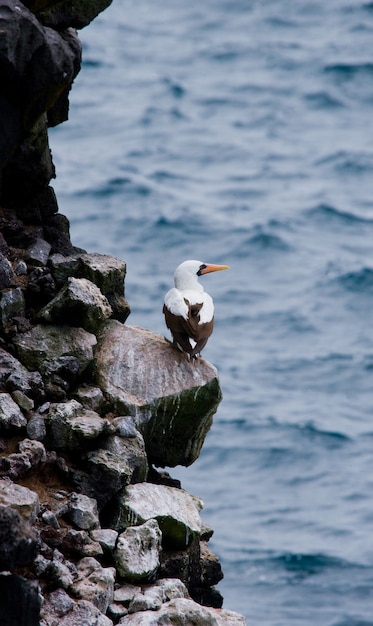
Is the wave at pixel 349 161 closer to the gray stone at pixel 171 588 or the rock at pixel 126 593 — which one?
the gray stone at pixel 171 588

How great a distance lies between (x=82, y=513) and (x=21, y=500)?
3.52ft

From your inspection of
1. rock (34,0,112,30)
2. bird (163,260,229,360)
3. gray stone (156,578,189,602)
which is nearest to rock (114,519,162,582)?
gray stone (156,578,189,602)

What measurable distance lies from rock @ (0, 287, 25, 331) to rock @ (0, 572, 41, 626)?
343 centimetres

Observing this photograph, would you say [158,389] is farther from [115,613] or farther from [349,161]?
[349,161]

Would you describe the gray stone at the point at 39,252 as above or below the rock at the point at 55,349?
above

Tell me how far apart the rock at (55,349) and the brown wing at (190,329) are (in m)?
1.20

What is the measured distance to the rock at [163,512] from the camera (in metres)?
10.6

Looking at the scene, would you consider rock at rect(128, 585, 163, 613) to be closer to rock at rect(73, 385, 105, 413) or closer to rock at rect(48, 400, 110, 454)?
rock at rect(48, 400, 110, 454)

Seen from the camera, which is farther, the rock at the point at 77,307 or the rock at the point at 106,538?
the rock at the point at 77,307

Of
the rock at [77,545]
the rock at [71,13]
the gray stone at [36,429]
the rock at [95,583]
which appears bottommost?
the rock at [95,583]

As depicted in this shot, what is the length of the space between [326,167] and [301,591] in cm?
2384

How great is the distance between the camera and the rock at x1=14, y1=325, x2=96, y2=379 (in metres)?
11.1

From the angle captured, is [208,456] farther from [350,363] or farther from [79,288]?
[79,288]

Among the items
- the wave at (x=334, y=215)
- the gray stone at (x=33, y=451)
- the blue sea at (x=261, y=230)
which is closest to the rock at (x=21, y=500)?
the gray stone at (x=33, y=451)
